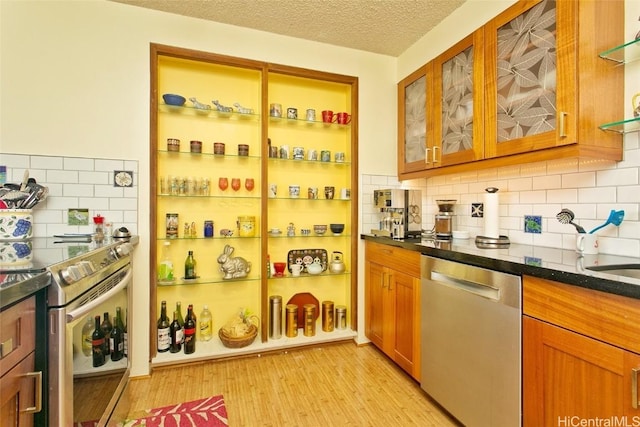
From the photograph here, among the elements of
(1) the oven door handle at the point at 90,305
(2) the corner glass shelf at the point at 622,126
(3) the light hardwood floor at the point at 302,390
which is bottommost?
(3) the light hardwood floor at the point at 302,390

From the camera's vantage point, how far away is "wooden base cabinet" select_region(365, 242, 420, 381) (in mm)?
1973

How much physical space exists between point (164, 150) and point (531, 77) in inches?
95.6

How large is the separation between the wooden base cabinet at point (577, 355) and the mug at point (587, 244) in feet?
1.62

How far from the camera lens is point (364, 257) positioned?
2.69 meters

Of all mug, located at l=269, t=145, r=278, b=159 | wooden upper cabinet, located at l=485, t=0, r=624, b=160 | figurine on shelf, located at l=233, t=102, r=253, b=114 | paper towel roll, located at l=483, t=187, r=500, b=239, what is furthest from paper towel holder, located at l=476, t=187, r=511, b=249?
figurine on shelf, located at l=233, t=102, r=253, b=114

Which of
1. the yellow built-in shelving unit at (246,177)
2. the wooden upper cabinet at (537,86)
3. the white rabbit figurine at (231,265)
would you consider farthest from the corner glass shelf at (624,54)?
the white rabbit figurine at (231,265)

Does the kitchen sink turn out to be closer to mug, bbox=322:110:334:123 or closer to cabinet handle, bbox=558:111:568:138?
cabinet handle, bbox=558:111:568:138

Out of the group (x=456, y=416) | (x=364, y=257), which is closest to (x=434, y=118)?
(x=364, y=257)

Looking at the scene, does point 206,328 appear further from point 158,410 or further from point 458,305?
point 458,305

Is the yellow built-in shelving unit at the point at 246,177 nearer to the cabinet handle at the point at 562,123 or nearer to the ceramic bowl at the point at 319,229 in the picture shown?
the ceramic bowl at the point at 319,229

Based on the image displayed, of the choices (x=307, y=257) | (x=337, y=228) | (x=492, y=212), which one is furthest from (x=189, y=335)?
(x=492, y=212)

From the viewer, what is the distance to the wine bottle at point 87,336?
1159mm

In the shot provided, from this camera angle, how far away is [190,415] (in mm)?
1714

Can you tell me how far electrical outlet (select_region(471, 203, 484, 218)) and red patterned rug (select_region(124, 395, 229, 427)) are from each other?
6.85 ft
